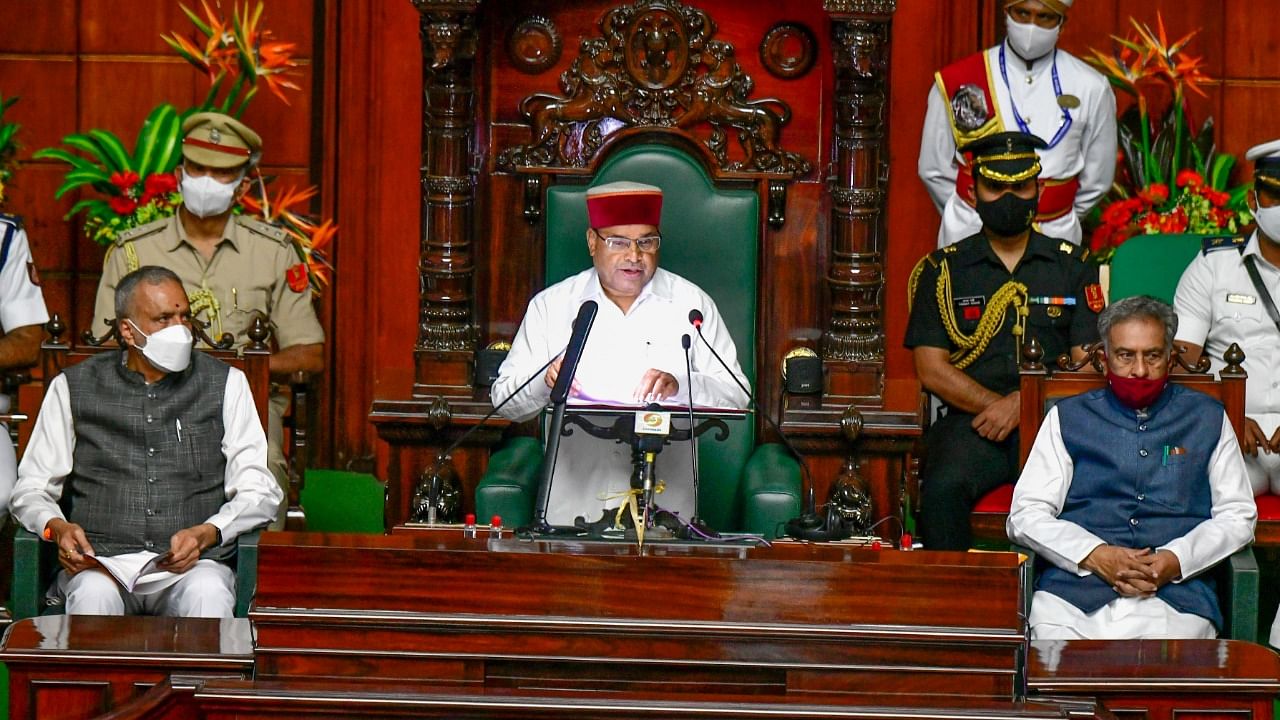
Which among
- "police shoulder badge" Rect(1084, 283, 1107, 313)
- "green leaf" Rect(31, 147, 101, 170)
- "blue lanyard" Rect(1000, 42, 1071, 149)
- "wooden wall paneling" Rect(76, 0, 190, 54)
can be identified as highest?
"wooden wall paneling" Rect(76, 0, 190, 54)

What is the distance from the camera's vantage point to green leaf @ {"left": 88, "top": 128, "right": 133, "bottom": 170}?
699cm

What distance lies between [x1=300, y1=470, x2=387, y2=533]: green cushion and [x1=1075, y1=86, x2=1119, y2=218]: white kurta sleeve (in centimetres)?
263

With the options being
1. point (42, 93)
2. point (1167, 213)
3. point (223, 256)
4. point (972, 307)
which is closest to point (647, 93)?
point (972, 307)

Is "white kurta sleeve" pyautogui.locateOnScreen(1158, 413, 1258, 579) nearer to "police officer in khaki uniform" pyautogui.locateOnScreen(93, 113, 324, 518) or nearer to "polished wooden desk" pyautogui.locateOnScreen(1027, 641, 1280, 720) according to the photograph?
"polished wooden desk" pyautogui.locateOnScreen(1027, 641, 1280, 720)

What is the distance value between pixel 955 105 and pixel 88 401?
294 centimetres

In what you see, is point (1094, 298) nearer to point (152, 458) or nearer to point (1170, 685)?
point (1170, 685)

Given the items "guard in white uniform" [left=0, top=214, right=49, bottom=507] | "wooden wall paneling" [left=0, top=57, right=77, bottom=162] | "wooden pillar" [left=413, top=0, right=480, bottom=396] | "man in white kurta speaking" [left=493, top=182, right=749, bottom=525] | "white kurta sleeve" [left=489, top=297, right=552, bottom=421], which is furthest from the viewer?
"wooden wall paneling" [left=0, top=57, right=77, bottom=162]

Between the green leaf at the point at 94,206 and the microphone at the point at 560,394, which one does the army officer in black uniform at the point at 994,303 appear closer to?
the microphone at the point at 560,394

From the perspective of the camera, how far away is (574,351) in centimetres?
438

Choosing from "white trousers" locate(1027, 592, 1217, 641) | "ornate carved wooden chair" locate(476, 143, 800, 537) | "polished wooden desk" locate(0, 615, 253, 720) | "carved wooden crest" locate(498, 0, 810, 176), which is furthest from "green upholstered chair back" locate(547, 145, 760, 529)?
"polished wooden desk" locate(0, 615, 253, 720)

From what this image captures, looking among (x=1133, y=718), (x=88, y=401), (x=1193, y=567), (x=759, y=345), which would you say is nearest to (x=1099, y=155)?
(x=759, y=345)

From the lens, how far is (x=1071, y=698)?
386cm

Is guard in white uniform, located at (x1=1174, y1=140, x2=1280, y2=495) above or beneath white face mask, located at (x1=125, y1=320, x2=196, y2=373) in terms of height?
above

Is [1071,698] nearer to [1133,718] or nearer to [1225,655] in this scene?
[1133,718]
